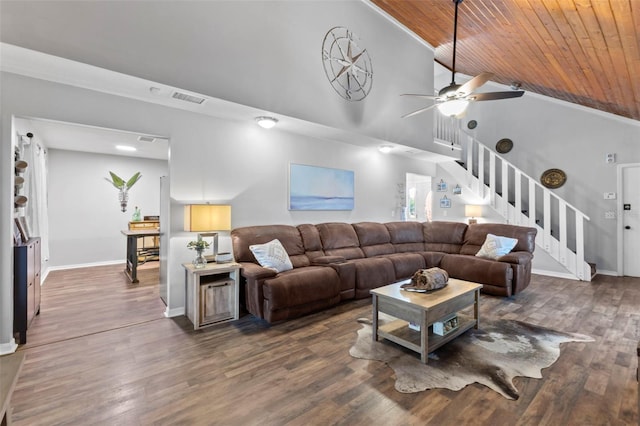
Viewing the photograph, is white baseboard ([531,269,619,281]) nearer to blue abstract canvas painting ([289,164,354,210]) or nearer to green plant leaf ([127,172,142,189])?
blue abstract canvas painting ([289,164,354,210])

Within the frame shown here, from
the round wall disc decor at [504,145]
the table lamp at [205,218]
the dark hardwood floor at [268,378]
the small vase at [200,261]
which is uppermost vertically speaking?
the round wall disc decor at [504,145]

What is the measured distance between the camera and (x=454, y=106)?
3.45 m

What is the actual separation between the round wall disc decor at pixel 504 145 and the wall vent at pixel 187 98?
6.95m

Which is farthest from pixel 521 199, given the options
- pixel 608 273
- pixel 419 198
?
pixel 419 198

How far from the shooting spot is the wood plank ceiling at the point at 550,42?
9.32 feet

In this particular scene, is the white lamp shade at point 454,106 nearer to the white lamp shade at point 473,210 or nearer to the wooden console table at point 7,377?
the white lamp shade at point 473,210

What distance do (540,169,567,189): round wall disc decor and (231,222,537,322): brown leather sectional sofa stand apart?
2.49m

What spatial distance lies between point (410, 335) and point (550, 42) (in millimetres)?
3852

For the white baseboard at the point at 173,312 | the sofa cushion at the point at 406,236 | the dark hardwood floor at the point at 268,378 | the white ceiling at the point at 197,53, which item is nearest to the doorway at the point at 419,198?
the sofa cushion at the point at 406,236

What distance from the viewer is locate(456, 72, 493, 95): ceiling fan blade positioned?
2.95 metres

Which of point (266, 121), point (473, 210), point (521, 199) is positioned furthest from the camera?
point (521, 199)

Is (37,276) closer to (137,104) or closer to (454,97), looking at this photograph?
(137,104)

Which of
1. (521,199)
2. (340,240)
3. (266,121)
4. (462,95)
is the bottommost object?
(340,240)

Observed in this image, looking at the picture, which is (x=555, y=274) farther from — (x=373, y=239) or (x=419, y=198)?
(x=419, y=198)
